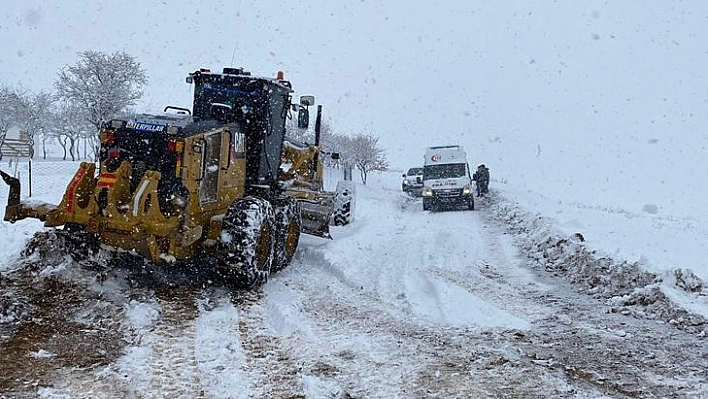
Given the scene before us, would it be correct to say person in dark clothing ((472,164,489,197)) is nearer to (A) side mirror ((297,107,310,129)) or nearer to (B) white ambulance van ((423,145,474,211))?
(B) white ambulance van ((423,145,474,211))

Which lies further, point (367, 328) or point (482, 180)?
point (482, 180)

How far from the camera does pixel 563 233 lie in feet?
41.2

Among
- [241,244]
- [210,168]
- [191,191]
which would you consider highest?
[210,168]

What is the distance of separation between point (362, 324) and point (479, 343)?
4.13 ft

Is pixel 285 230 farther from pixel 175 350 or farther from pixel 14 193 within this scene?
pixel 175 350

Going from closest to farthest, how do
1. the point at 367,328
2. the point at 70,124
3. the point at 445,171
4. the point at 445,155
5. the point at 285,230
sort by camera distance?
1. the point at 367,328
2. the point at 285,230
3. the point at 445,171
4. the point at 445,155
5. the point at 70,124

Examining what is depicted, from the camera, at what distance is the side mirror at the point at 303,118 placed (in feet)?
35.2

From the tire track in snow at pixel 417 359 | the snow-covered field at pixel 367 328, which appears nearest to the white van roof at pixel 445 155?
the snow-covered field at pixel 367 328

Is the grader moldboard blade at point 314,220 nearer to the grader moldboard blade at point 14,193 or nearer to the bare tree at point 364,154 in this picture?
the grader moldboard blade at point 14,193

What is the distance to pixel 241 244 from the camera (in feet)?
25.2

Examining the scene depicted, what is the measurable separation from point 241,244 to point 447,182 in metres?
16.6

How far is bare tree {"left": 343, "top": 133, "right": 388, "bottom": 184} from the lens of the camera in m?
49.6

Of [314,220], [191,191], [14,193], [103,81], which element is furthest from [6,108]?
[191,191]

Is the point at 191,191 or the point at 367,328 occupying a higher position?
the point at 191,191
